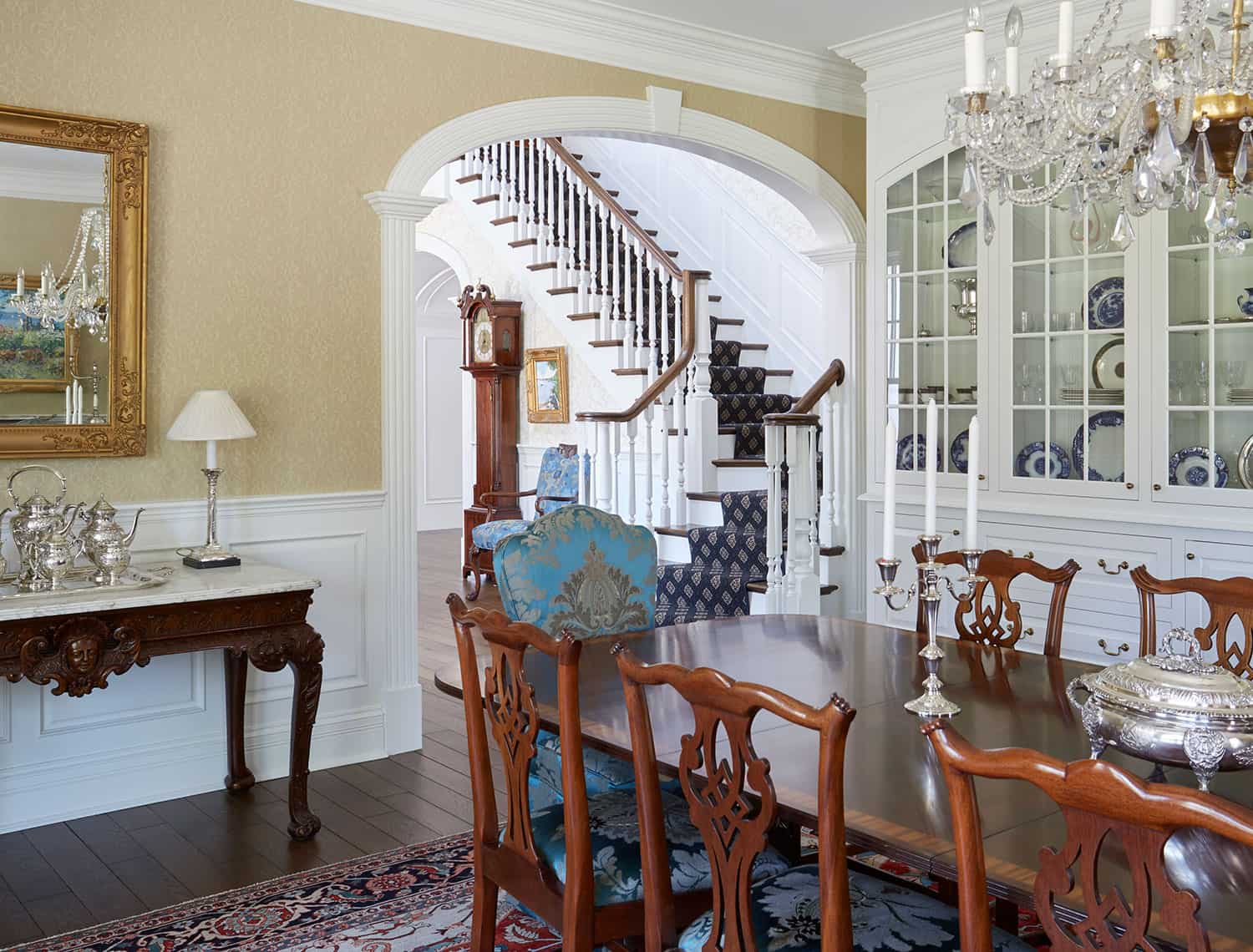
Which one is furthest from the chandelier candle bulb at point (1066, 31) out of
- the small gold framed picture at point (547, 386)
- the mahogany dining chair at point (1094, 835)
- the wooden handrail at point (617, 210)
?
the small gold framed picture at point (547, 386)

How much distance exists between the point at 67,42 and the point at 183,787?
245 cm

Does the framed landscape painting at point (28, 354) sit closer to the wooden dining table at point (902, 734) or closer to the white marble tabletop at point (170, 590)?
the white marble tabletop at point (170, 590)

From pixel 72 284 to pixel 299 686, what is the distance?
1466mm

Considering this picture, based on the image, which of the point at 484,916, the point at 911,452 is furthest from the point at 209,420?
the point at 911,452

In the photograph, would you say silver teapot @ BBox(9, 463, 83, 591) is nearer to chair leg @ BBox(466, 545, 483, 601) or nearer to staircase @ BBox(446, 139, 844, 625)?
staircase @ BBox(446, 139, 844, 625)

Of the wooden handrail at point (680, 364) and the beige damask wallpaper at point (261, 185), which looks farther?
the wooden handrail at point (680, 364)

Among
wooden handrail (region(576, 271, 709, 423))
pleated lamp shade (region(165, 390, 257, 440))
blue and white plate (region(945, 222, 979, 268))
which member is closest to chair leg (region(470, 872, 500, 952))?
pleated lamp shade (region(165, 390, 257, 440))

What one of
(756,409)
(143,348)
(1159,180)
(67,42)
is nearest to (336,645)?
(143,348)

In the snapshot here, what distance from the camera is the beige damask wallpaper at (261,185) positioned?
12.2 feet

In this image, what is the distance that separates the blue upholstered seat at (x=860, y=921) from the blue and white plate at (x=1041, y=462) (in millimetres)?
2967

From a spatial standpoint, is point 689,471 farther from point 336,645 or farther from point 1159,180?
point 1159,180

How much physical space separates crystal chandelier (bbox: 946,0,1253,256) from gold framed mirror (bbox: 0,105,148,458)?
8.66 feet

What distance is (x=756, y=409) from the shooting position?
750cm

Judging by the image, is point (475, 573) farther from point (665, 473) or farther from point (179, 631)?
point (179, 631)
